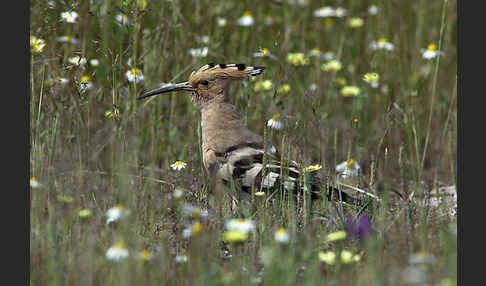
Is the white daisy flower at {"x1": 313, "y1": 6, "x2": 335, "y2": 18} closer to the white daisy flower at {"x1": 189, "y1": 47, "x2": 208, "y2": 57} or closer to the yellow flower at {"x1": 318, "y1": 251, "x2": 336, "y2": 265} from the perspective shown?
the white daisy flower at {"x1": 189, "y1": 47, "x2": 208, "y2": 57}

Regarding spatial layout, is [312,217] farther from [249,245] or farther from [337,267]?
[337,267]

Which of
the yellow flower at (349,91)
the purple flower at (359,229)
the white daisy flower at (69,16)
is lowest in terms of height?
the purple flower at (359,229)

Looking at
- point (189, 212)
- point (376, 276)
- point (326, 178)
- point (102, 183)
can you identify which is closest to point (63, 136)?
point (102, 183)

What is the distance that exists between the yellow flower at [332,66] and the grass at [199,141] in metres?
0.11

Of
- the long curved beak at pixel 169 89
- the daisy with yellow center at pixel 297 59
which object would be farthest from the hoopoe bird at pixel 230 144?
the daisy with yellow center at pixel 297 59

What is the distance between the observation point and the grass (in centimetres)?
300

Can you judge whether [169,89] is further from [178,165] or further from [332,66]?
[332,66]

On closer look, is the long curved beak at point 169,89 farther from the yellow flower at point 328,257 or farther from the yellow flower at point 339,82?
the yellow flower at point 328,257

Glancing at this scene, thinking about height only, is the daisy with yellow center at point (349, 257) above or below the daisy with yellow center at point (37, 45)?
below

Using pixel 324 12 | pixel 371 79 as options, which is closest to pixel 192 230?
pixel 371 79

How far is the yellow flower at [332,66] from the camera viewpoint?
593 centimetres

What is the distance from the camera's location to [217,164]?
4.26 meters

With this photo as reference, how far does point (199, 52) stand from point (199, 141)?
1.29 m

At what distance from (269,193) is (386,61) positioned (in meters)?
2.46
